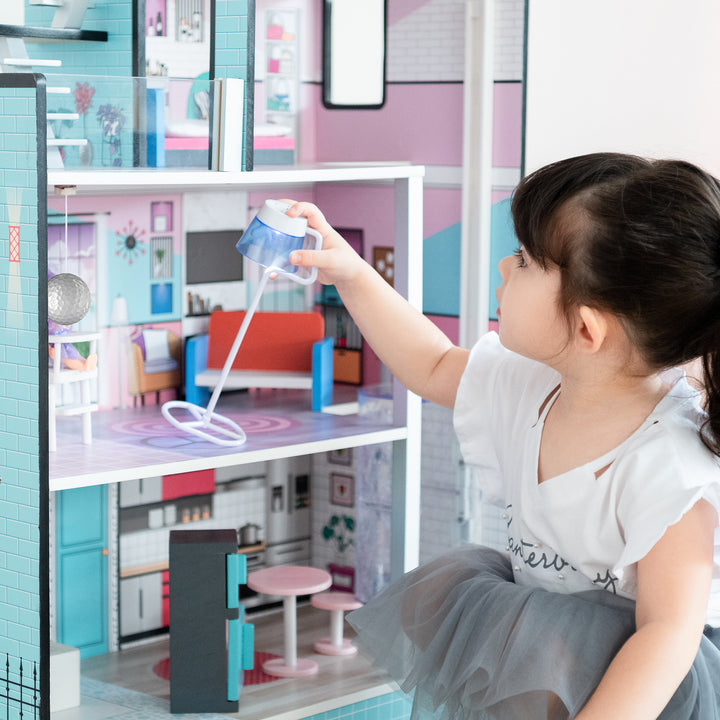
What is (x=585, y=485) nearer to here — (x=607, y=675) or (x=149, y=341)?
(x=607, y=675)

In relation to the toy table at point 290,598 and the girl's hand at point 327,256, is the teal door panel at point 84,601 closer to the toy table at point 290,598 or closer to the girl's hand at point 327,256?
the toy table at point 290,598

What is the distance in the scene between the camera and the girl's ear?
41.9 inches

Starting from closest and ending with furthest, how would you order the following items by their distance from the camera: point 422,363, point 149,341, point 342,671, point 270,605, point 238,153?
point 422,363, point 238,153, point 342,671, point 149,341, point 270,605

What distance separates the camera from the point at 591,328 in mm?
1066

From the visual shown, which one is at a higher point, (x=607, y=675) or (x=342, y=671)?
(x=607, y=675)

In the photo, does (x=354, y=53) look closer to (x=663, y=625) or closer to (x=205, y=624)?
(x=205, y=624)

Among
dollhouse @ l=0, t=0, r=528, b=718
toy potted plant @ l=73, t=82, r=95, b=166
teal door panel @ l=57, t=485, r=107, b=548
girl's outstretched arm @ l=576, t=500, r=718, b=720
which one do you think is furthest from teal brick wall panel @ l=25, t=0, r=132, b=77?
girl's outstretched arm @ l=576, t=500, r=718, b=720

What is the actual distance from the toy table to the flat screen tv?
0.50 metres

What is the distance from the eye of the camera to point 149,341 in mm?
1909

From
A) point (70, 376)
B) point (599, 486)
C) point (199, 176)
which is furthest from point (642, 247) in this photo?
point (70, 376)

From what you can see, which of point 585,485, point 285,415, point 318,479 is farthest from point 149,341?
point 585,485

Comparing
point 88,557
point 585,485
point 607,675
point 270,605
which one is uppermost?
point 585,485

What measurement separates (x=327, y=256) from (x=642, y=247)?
15.0 inches

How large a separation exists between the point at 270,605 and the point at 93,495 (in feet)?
1.36
